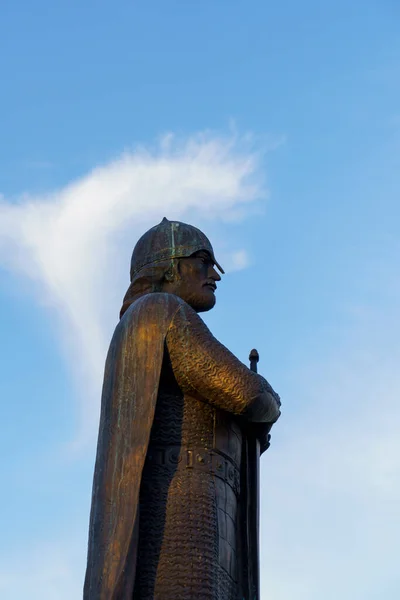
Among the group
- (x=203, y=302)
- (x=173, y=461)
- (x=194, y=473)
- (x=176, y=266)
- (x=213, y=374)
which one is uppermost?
(x=176, y=266)

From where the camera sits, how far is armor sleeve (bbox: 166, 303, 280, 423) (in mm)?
13219

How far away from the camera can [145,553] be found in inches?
496

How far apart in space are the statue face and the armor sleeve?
28.7 inches

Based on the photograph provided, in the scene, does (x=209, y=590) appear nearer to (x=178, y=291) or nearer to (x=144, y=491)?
(x=144, y=491)

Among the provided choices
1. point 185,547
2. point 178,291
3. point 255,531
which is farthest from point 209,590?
point 178,291

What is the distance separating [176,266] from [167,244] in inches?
10.8

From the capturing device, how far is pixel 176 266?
14.3 m

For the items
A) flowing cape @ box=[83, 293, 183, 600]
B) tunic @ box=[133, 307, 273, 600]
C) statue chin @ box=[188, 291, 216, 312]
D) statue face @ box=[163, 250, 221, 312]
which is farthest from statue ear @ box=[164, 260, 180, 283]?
tunic @ box=[133, 307, 273, 600]

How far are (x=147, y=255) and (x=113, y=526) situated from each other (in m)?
3.22

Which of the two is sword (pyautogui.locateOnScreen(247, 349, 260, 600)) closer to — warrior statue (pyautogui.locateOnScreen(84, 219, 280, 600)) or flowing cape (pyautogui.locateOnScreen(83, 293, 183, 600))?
warrior statue (pyautogui.locateOnScreen(84, 219, 280, 600))

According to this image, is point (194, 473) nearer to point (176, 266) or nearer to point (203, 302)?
point (203, 302)

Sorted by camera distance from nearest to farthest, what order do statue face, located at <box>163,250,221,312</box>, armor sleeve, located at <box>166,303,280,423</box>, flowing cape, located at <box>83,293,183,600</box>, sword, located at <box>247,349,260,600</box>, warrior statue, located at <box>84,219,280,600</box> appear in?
flowing cape, located at <box>83,293,183,600</box> → warrior statue, located at <box>84,219,280,600</box> → armor sleeve, located at <box>166,303,280,423</box> → sword, located at <box>247,349,260,600</box> → statue face, located at <box>163,250,221,312</box>

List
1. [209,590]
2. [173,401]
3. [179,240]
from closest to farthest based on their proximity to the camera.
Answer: [209,590] < [173,401] < [179,240]

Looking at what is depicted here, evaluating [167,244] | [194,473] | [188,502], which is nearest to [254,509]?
[194,473]
